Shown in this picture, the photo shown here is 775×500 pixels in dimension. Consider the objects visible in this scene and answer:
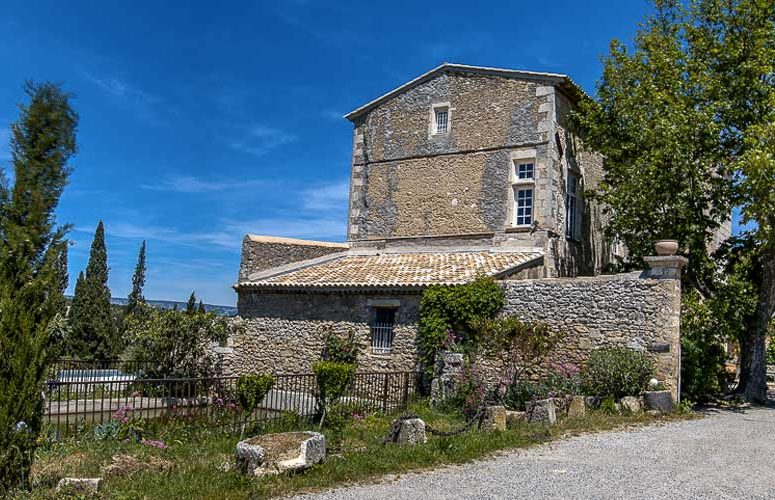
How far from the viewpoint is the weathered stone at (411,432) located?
364 inches

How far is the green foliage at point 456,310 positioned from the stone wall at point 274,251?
6.49 m

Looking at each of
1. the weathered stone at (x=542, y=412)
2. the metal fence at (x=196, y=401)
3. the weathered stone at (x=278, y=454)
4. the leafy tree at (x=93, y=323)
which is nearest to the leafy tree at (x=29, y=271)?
the metal fence at (x=196, y=401)

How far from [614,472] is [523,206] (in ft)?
35.6

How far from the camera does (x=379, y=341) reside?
16141 millimetres

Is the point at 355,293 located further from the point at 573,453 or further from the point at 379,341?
the point at 573,453

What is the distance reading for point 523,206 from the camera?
18.0 m

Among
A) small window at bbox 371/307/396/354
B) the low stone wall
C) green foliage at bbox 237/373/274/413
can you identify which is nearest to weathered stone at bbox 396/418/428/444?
green foliage at bbox 237/373/274/413

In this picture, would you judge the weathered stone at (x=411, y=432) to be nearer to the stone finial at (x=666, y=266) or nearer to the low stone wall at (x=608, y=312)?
the low stone wall at (x=608, y=312)

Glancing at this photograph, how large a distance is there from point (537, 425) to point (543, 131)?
31.0 ft

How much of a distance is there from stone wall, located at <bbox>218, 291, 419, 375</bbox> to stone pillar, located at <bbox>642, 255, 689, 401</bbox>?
17.8ft

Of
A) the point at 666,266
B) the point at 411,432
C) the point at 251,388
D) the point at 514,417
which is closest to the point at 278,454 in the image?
the point at 251,388

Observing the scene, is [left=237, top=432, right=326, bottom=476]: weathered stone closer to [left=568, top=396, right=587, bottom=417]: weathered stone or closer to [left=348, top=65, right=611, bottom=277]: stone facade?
[left=568, top=396, right=587, bottom=417]: weathered stone

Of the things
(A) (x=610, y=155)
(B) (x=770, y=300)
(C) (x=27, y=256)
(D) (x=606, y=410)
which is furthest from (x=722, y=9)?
(C) (x=27, y=256)

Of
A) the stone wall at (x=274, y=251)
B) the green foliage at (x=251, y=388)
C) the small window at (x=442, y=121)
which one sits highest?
the small window at (x=442, y=121)
